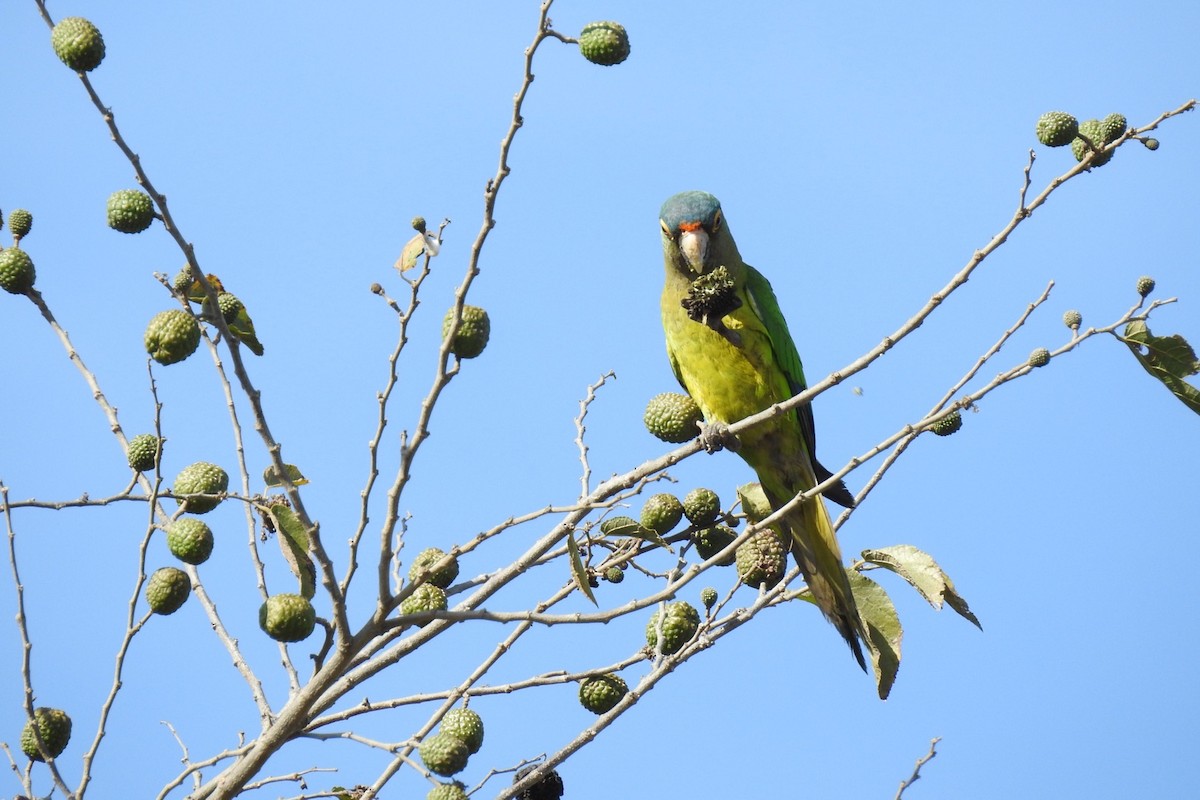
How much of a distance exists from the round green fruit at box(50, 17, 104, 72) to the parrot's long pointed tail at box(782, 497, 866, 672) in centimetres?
344

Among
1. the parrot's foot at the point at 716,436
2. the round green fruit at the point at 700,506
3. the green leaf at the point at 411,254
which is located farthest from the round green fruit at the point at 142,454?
the parrot's foot at the point at 716,436

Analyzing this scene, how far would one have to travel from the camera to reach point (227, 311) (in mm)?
3740

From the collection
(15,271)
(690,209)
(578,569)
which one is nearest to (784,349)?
(690,209)

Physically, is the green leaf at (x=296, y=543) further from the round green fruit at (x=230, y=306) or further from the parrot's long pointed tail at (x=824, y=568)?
the parrot's long pointed tail at (x=824, y=568)

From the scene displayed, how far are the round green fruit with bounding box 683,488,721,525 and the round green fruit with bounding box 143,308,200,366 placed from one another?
2003mm

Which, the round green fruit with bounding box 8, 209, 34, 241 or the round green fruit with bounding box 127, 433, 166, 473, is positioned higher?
the round green fruit with bounding box 8, 209, 34, 241

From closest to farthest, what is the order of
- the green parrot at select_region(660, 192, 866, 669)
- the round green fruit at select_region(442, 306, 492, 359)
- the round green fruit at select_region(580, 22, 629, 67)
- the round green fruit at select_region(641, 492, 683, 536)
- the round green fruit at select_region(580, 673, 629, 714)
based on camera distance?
the round green fruit at select_region(442, 306, 492, 359), the round green fruit at select_region(580, 22, 629, 67), the round green fruit at select_region(580, 673, 629, 714), the round green fruit at select_region(641, 492, 683, 536), the green parrot at select_region(660, 192, 866, 669)

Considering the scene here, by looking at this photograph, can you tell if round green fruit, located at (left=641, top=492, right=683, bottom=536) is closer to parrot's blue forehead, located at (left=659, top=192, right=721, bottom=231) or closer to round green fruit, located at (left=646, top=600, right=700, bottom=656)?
round green fruit, located at (left=646, top=600, right=700, bottom=656)

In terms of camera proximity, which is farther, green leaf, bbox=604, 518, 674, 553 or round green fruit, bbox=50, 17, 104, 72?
green leaf, bbox=604, 518, 674, 553

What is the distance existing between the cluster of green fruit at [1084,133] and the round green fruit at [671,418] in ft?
5.75

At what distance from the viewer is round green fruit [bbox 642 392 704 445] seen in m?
4.50

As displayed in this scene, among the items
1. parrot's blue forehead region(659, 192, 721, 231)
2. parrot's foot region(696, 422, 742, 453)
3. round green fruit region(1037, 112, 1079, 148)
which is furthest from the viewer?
parrot's blue forehead region(659, 192, 721, 231)

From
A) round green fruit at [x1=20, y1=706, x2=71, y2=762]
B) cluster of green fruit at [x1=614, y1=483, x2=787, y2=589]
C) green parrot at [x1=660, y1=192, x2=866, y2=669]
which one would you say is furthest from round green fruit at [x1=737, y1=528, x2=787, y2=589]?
round green fruit at [x1=20, y1=706, x2=71, y2=762]

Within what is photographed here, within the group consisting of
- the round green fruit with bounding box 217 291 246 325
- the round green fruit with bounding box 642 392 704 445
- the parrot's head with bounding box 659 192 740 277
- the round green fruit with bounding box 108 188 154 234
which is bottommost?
the round green fruit with bounding box 642 392 704 445
